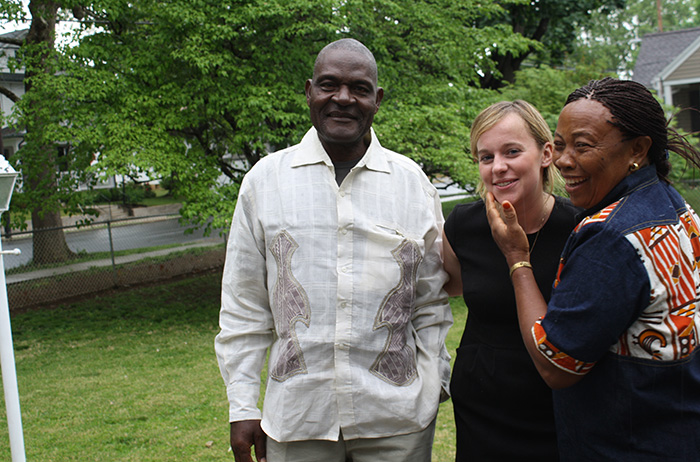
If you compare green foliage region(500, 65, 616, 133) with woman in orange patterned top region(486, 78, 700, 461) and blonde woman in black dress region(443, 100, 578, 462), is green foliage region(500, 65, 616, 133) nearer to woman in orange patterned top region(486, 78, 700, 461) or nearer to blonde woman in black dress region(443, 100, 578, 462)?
blonde woman in black dress region(443, 100, 578, 462)

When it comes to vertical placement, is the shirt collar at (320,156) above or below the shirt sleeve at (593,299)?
above

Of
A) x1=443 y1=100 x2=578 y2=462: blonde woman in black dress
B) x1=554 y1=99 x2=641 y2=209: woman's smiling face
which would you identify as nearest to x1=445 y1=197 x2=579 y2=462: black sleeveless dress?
x1=443 y1=100 x2=578 y2=462: blonde woman in black dress

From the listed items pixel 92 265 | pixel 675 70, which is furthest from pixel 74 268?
pixel 675 70

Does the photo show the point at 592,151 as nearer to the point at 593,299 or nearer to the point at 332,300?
the point at 593,299

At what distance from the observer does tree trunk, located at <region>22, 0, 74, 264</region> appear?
→ 30.3 ft

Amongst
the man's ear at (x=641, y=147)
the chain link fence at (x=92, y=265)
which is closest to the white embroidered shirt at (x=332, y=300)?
the man's ear at (x=641, y=147)

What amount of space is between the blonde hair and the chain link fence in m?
7.61

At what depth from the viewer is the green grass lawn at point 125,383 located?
5.05 m

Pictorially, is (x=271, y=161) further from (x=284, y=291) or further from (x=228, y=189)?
(x=228, y=189)

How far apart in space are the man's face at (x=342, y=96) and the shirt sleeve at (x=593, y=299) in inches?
40.6

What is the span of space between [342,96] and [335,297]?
2.46 ft

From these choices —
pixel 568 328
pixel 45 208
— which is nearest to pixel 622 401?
pixel 568 328

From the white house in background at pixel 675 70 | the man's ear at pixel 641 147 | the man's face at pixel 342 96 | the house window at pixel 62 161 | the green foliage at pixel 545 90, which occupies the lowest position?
the man's ear at pixel 641 147

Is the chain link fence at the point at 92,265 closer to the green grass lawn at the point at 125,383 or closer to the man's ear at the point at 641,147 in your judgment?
the green grass lawn at the point at 125,383
